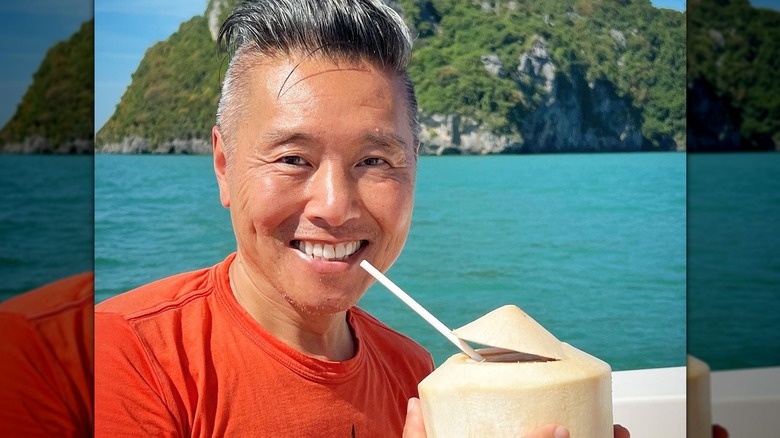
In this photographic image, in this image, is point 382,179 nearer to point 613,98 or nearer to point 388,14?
point 388,14

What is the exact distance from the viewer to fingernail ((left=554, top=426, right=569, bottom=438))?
76 cm

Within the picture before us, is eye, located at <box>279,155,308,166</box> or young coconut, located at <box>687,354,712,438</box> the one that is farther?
eye, located at <box>279,155,308,166</box>

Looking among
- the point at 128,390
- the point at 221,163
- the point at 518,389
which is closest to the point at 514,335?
the point at 518,389

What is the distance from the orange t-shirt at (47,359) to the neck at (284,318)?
86 cm

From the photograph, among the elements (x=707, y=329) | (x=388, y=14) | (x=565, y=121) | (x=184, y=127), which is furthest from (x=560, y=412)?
(x=565, y=121)

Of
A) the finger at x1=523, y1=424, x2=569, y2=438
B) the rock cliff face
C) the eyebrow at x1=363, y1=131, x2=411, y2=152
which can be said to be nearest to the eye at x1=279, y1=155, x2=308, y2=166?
the eyebrow at x1=363, y1=131, x2=411, y2=152

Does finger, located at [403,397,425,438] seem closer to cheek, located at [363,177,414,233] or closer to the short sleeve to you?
the short sleeve

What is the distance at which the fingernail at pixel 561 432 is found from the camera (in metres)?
0.76

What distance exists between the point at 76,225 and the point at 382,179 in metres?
0.91

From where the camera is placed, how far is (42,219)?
1.99ft

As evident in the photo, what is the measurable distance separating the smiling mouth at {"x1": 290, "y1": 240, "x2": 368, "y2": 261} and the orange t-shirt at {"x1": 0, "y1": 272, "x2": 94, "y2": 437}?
84cm

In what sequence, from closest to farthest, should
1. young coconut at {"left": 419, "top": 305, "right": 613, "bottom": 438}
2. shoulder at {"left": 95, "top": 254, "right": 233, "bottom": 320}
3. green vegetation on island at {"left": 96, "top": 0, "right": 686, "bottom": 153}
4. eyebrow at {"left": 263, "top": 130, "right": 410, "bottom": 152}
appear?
young coconut at {"left": 419, "top": 305, "right": 613, "bottom": 438}
shoulder at {"left": 95, "top": 254, "right": 233, "bottom": 320}
eyebrow at {"left": 263, "top": 130, "right": 410, "bottom": 152}
green vegetation on island at {"left": 96, "top": 0, "right": 686, "bottom": 153}

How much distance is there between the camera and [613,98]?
1492 centimetres

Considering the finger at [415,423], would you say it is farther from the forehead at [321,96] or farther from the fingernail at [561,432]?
the forehead at [321,96]
